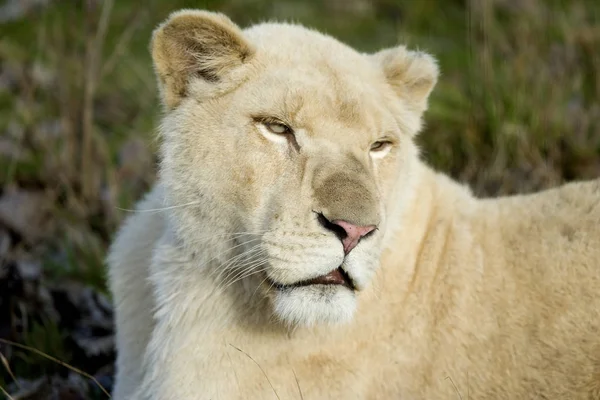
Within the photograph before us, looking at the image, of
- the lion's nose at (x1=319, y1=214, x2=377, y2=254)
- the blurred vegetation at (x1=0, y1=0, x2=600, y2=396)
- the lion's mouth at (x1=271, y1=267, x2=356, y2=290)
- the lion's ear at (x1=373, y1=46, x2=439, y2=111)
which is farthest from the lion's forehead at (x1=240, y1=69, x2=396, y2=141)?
the blurred vegetation at (x1=0, y1=0, x2=600, y2=396)

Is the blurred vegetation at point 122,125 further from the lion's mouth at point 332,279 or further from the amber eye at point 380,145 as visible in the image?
the lion's mouth at point 332,279

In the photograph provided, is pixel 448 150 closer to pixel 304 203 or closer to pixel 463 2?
pixel 304 203

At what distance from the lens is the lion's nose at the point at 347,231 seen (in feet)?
10.6

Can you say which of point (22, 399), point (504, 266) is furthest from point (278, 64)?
point (22, 399)

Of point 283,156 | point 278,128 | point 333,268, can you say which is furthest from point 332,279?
point 278,128

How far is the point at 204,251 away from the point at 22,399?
1513mm

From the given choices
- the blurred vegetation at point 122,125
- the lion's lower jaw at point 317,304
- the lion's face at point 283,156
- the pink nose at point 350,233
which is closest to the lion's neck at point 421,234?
the lion's face at point 283,156

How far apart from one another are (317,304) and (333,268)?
155 millimetres

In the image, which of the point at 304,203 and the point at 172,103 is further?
the point at 172,103

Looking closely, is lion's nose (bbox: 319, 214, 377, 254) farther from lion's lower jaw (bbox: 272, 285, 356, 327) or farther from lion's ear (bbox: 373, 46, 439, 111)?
lion's ear (bbox: 373, 46, 439, 111)

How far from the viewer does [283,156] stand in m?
3.51

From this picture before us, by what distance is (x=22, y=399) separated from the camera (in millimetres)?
4527

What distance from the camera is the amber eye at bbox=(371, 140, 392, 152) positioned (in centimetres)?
373

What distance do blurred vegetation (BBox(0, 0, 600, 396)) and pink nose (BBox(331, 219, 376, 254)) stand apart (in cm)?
233
